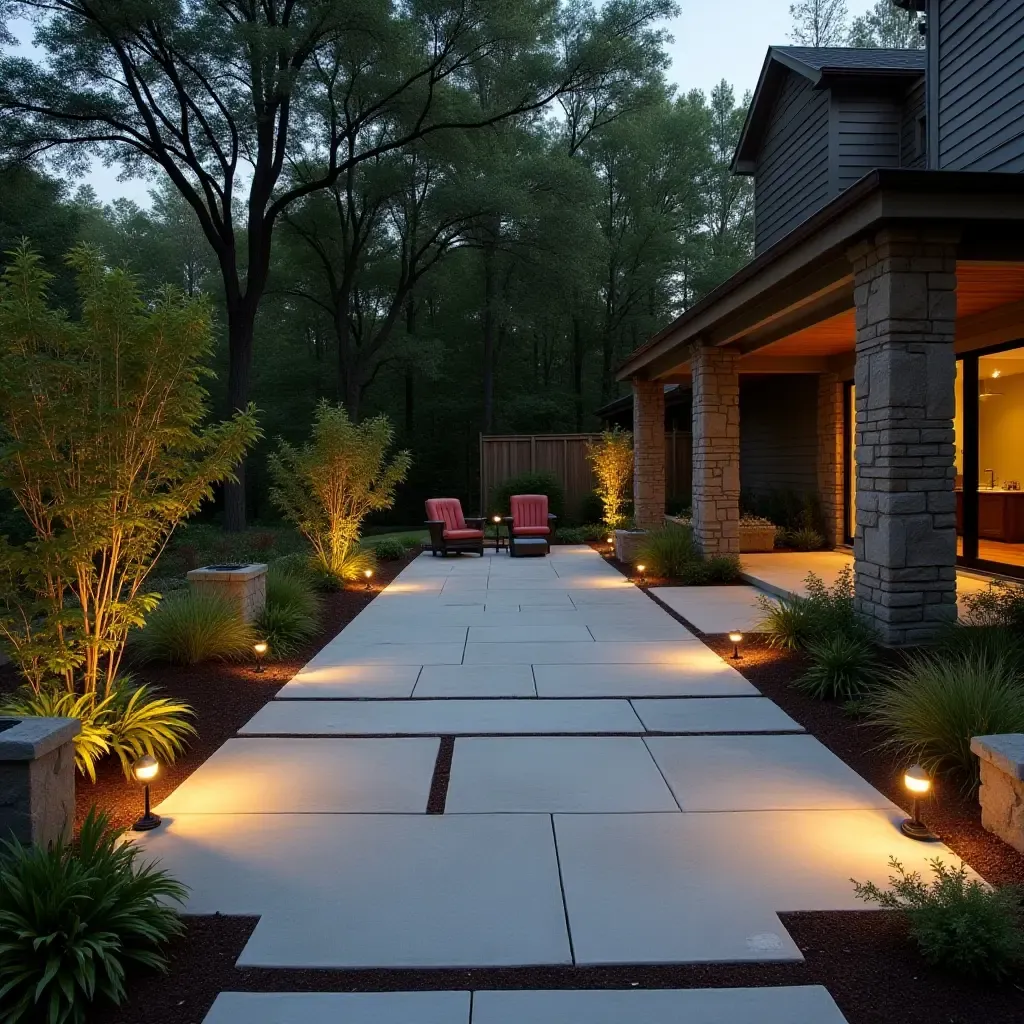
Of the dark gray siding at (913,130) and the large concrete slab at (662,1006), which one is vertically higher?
the dark gray siding at (913,130)

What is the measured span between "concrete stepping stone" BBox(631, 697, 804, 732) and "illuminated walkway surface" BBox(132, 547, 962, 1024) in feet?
0.07

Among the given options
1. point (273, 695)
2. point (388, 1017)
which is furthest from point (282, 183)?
point (388, 1017)

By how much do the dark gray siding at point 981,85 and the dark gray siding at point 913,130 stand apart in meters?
2.00

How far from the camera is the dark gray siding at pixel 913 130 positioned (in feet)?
33.5

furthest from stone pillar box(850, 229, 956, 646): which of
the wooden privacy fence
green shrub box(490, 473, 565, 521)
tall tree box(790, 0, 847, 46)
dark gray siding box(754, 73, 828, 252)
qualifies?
tall tree box(790, 0, 847, 46)

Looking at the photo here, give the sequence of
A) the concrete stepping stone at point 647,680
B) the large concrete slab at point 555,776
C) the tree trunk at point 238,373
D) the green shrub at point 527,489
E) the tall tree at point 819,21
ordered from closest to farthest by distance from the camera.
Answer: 1. the large concrete slab at point 555,776
2. the concrete stepping stone at point 647,680
3. the tree trunk at point 238,373
4. the green shrub at point 527,489
5. the tall tree at point 819,21

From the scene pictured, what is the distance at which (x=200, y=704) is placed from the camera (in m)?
4.95

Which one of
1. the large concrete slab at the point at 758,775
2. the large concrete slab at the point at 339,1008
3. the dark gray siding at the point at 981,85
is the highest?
the dark gray siding at the point at 981,85

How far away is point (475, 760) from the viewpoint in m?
3.94

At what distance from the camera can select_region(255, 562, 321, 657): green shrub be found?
21.3ft

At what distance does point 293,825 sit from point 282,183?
21467mm

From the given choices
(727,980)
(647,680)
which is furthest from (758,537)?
(727,980)

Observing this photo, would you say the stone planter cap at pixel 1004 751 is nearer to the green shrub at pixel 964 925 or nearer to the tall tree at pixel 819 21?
the green shrub at pixel 964 925

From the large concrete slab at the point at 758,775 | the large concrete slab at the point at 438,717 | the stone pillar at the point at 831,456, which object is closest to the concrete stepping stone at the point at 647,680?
the large concrete slab at the point at 438,717
